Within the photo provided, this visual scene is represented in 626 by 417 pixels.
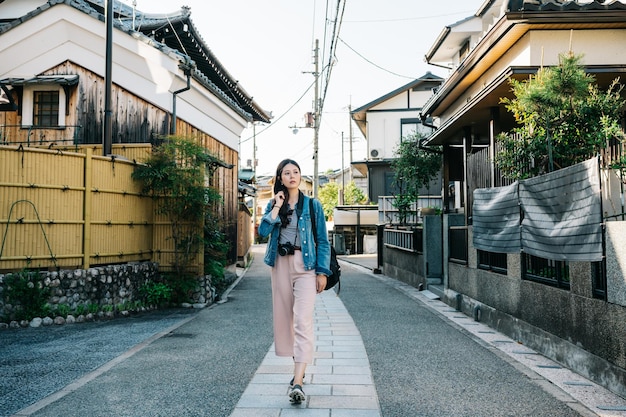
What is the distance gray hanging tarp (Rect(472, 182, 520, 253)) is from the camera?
24.3 ft

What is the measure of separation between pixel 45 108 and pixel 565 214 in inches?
523

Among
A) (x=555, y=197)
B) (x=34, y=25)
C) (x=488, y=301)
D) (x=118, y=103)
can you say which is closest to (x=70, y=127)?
(x=118, y=103)

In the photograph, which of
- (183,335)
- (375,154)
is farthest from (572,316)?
(375,154)

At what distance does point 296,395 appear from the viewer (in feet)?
14.3

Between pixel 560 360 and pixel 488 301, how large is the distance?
286 cm

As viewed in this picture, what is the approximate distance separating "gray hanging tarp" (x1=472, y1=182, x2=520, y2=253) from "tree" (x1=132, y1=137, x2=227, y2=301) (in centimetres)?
522

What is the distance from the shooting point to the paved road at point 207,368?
447 cm

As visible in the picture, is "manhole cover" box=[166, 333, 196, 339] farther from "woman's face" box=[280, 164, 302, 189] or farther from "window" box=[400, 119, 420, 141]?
"window" box=[400, 119, 420, 141]

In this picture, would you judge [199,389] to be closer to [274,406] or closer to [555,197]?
[274,406]

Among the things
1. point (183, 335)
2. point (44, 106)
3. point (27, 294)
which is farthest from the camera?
point (44, 106)

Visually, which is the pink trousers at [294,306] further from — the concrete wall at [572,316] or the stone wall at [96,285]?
the stone wall at [96,285]

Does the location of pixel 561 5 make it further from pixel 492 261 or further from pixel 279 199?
pixel 279 199

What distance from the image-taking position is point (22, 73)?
13859mm

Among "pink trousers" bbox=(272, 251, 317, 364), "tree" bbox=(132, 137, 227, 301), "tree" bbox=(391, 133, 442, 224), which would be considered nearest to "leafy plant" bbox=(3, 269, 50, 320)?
"tree" bbox=(132, 137, 227, 301)
